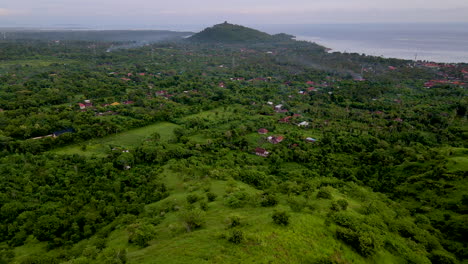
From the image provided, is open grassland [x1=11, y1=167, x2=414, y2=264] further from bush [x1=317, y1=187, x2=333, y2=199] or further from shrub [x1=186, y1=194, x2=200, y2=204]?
shrub [x1=186, y1=194, x2=200, y2=204]

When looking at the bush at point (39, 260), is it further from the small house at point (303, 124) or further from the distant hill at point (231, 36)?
the distant hill at point (231, 36)

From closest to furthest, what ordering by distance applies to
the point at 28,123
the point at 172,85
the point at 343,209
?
the point at 343,209 → the point at 28,123 → the point at 172,85

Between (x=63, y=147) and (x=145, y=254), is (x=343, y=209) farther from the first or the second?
(x=63, y=147)


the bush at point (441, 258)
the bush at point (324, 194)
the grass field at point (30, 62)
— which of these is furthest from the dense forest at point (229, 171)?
the grass field at point (30, 62)

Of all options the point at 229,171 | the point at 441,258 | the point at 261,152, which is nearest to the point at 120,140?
the point at 229,171

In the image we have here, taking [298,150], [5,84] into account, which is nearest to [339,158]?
[298,150]

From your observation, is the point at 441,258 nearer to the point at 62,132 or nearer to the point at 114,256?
the point at 114,256
